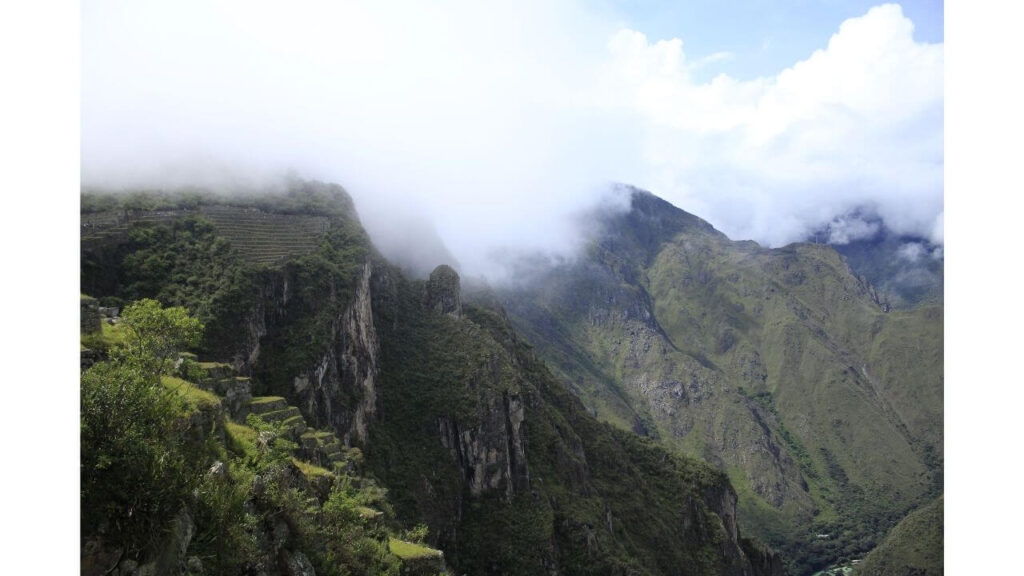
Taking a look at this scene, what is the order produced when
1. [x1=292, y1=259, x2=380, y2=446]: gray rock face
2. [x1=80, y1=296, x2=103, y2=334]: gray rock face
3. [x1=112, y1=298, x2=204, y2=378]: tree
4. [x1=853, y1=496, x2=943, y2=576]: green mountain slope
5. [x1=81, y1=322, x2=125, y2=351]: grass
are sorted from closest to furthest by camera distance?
1. [x1=81, y1=322, x2=125, y2=351]: grass
2. [x1=80, y1=296, x2=103, y2=334]: gray rock face
3. [x1=112, y1=298, x2=204, y2=378]: tree
4. [x1=292, y1=259, x2=380, y2=446]: gray rock face
5. [x1=853, y1=496, x2=943, y2=576]: green mountain slope

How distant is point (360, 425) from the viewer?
261 feet

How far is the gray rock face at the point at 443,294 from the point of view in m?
121

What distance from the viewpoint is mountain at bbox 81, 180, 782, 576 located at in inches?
683

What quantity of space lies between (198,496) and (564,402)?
5066 inches

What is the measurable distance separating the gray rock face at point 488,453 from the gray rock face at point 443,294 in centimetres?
2889

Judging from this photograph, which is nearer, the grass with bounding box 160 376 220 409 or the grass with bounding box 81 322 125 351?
the grass with bounding box 160 376 220 409

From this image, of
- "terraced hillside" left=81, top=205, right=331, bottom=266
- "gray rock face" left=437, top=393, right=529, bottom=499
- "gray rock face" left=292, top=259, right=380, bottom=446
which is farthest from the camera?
"gray rock face" left=437, top=393, right=529, bottom=499

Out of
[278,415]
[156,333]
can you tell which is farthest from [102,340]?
[278,415]

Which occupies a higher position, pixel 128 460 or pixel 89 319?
pixel 89 319

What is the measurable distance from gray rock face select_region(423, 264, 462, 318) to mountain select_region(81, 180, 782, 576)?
38 cm

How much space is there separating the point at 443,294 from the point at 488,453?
38624mm

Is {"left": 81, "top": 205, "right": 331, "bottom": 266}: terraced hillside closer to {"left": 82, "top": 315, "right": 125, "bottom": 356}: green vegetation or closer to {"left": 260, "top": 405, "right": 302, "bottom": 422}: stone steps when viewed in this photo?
{"left": 260, "top": 405, "right": 302, "bottom": 422}: stone steps

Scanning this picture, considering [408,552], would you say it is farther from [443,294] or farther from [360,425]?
[443,294]

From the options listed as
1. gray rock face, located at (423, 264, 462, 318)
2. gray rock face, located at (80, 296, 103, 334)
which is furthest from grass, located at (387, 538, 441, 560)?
gray rock face, located at (423, 264, 462, 318)
